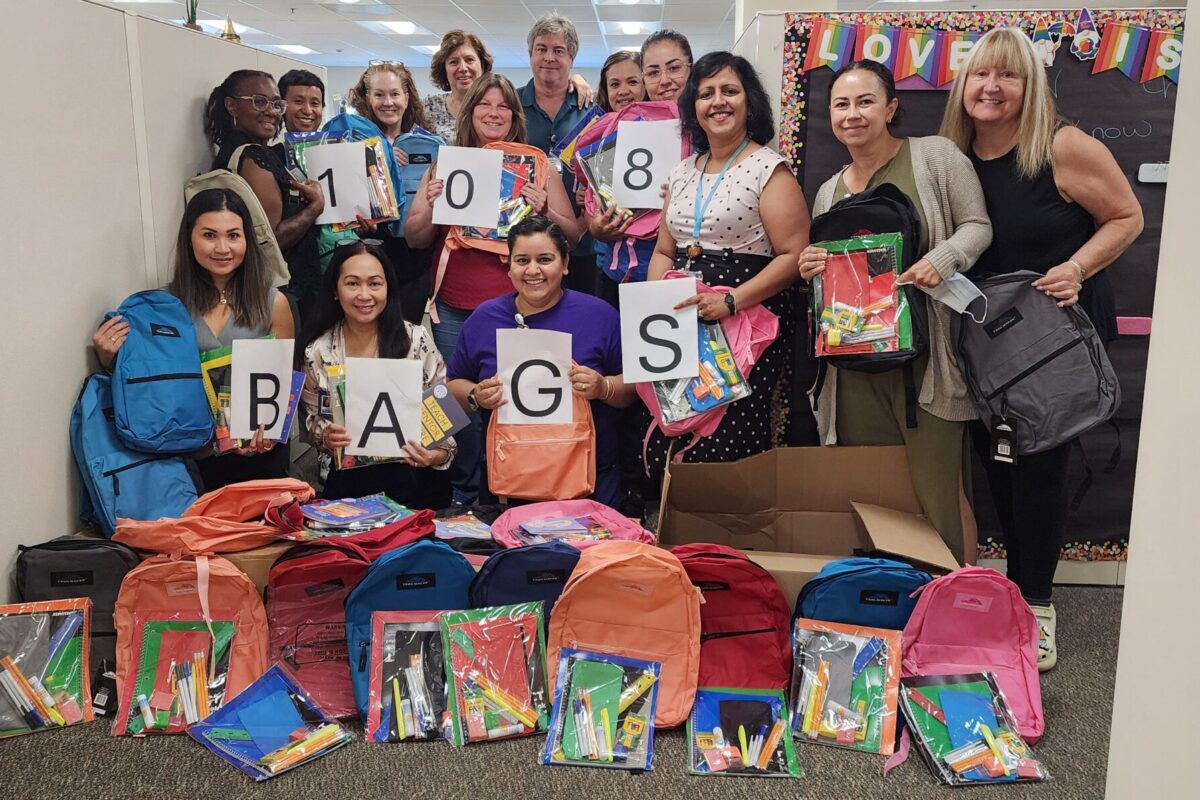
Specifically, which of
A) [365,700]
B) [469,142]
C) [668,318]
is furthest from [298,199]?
[365,700]

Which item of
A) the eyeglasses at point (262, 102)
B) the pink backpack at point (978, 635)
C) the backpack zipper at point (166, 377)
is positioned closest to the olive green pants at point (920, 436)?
the pink backpack at point (978, 635)

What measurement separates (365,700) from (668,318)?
4.37ft

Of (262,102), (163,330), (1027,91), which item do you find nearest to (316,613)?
(163,330)

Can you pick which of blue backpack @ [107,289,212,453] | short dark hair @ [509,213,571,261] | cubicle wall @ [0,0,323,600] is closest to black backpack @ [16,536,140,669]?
cubicle wall @ [0,0,323,600]

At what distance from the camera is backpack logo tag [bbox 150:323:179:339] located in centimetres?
273

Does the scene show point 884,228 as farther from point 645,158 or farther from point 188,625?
point 188,625

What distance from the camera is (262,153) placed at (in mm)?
3248

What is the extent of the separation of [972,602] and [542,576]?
1.08m

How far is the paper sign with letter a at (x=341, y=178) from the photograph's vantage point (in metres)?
3.25

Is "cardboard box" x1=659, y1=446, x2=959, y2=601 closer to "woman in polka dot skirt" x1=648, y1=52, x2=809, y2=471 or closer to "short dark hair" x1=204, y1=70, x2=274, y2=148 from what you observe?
"woman in polka dot skirt" x1=648, y1=52, x2=809, y2=471

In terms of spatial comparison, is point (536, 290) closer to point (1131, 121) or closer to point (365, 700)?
point (365, 700)

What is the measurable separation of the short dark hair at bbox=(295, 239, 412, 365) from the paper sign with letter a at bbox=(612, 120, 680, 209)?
81 centimetres

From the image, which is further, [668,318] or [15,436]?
[668,318]

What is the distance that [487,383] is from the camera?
2.82 metres
